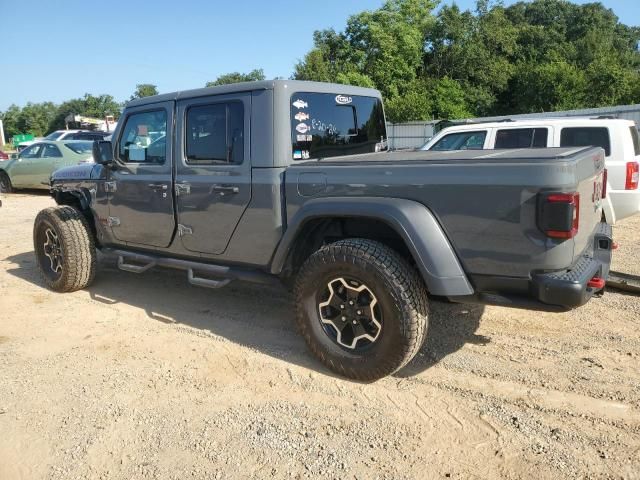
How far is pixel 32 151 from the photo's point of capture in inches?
592

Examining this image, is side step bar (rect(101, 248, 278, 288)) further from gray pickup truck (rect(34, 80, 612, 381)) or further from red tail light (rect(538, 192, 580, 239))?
red tail light (rect(538, 192, 580, 239))

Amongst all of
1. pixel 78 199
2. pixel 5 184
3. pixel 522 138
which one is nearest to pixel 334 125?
pixel 78 199

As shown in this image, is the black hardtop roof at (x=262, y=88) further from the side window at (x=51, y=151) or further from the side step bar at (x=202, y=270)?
the side window at (x=51, y=151)

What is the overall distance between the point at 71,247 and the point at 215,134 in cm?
218

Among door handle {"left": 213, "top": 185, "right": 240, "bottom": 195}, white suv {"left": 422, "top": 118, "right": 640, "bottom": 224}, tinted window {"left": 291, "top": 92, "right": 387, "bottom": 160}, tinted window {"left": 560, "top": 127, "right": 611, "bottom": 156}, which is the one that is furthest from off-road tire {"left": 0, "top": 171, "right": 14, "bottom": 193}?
tinted window {"left": 560, "top": 127, "right": 611, "bottom": 156}

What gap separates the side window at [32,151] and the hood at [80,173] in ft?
34.1

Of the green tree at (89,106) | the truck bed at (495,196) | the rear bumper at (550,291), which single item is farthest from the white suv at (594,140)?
the green tree at (89,106)

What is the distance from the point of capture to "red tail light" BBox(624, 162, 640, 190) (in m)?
6.76

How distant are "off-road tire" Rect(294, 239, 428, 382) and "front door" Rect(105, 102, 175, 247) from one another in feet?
5.21

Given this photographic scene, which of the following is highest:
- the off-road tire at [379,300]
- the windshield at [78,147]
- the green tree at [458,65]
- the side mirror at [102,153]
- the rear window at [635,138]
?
the green tree at [458,65]

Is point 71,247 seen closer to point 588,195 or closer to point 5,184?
point 588,195

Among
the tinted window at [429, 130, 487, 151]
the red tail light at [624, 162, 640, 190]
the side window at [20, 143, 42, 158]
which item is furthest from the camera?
the side window at [20, 143, 42, 158]

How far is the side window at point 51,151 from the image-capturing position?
14.5m

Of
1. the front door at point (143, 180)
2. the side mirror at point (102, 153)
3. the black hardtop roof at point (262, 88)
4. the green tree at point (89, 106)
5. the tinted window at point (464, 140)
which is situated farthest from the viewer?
the green tree at point (89, 106)
